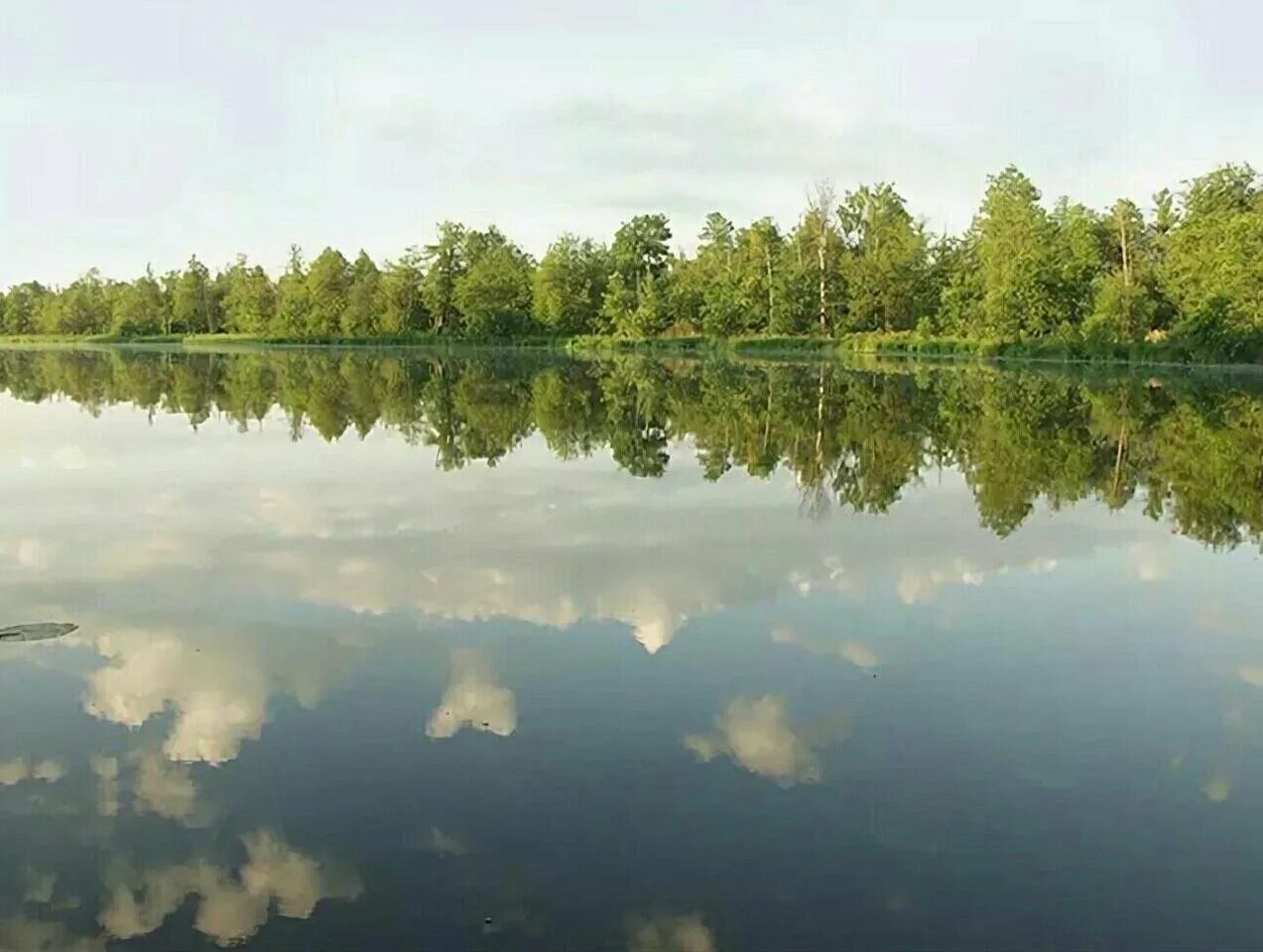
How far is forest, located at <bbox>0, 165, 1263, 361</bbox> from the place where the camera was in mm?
52281

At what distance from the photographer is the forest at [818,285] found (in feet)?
172

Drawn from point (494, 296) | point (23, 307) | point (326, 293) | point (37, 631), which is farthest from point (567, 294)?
point (23, 307)

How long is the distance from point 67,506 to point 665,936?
543 inches

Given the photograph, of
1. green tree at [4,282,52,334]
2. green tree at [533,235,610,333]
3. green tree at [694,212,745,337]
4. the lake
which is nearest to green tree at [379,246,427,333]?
green tree at [533,235,610,333]

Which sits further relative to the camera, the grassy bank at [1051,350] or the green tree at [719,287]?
the green tree at [719,287]

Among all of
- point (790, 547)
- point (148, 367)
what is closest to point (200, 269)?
point (148, 367)

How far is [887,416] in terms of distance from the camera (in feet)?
91.7

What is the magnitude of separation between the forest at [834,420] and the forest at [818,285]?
873 centimetres

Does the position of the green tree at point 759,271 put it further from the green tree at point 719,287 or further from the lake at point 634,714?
the lake at point 634,714

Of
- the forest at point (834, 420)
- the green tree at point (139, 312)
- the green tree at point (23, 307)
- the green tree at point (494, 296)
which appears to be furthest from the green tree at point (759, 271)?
the green tree at point (23, 307)

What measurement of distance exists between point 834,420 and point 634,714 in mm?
20474

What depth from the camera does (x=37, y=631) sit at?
9.20 metres

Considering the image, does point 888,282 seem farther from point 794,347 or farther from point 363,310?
point 363,310

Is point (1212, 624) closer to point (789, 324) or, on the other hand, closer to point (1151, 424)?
point (1151, 424)
